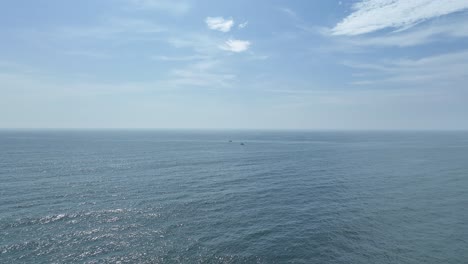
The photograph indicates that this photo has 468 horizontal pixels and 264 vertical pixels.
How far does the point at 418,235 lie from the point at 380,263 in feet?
49.8

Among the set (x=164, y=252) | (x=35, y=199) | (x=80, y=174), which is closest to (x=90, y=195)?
(x=35, y=199)

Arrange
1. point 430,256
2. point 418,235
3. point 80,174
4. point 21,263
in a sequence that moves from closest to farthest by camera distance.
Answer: point 21,263 < point 430,256 < point 418,235 < point 80,174

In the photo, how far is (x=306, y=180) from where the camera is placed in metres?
93.7

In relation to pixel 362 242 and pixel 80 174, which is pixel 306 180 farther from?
pixel 80 174

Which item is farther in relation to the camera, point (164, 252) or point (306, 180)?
point (306, 180)

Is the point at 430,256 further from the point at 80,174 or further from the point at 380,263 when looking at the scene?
the point at 80,174

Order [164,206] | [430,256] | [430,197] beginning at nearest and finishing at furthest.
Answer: [430,256], [164,206], [430,197]

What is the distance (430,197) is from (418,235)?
30.1m

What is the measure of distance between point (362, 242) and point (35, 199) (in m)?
77.2

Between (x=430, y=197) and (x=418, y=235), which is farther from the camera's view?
(x=430, y=197)

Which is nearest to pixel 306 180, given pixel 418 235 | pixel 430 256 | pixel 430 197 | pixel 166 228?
pixel 430 197

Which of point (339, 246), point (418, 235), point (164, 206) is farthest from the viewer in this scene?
Answer: point (164, 206)

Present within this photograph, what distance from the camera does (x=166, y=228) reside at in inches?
2060

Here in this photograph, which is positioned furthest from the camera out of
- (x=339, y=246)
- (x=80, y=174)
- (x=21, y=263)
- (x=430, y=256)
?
(x=80, y=174)
